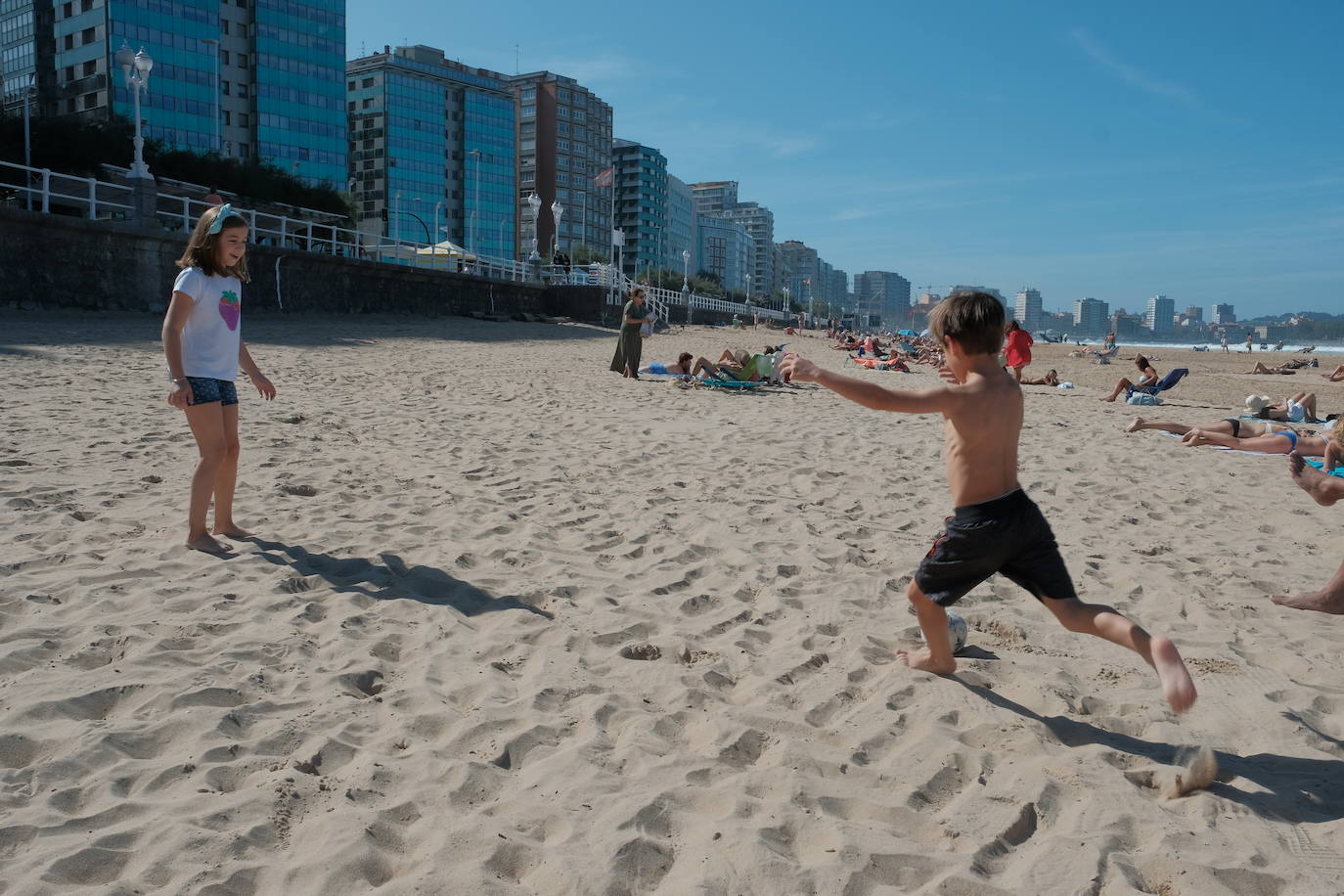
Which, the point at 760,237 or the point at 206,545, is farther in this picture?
the point at 760,237

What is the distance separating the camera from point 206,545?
4016mm

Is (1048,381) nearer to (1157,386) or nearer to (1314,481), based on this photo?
(1157,386)

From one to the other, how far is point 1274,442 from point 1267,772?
11.8 ft

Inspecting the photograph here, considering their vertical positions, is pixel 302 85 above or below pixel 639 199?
below

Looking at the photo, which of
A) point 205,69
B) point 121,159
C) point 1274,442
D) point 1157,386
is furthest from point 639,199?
point 1274,442

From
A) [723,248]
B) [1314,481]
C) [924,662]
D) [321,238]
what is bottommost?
[924,662]

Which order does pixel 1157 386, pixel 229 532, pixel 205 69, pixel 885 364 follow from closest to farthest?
1. pixel 229 532
2. pixel 1157 386
3. pixel 885 364
4. pixel 205 69

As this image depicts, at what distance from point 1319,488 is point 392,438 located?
611 cm

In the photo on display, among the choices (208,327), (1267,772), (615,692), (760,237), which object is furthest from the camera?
(760,237)

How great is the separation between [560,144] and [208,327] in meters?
117

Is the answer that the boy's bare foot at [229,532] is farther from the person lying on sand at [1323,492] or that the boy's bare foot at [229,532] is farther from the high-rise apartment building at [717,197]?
the high-rise apartment building at [717,197]

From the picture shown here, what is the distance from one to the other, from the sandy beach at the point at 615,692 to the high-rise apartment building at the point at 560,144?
354ft

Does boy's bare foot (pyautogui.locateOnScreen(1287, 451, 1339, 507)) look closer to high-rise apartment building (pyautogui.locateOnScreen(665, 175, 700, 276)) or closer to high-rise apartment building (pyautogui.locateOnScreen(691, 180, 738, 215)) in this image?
high-rise apartment building (pyautogui.locateOnScreen(665, 175, 700, 276))

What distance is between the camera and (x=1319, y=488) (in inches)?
138
